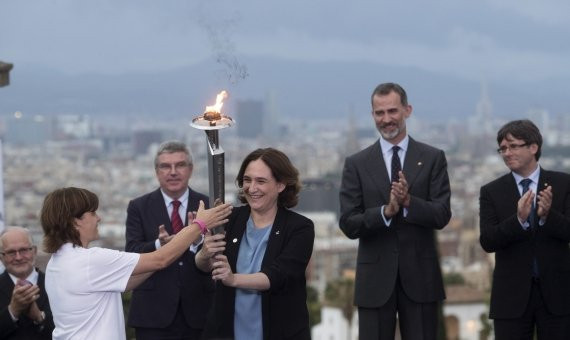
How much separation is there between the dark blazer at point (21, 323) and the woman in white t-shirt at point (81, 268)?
3.65 feet

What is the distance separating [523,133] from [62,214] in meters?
2.76

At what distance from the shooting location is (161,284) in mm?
7211

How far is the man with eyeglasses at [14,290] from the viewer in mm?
6617

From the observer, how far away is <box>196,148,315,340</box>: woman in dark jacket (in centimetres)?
603

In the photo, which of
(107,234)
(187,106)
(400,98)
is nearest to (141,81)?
(187,106)

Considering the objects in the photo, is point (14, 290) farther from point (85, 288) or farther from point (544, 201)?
point (544, 201)

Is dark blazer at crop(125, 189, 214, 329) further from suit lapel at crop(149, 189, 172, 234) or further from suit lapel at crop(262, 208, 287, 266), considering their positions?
suit lapel at crop(262, 208, 287, 266)

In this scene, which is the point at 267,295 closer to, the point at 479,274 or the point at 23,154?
the point at 479,274

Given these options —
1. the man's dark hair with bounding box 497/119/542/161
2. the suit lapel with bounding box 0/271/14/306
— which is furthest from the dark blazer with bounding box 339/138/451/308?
the suit lapel with bounding box 0/271/14/306

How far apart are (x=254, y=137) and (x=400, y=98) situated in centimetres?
15553

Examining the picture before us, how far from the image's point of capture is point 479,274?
107750mm

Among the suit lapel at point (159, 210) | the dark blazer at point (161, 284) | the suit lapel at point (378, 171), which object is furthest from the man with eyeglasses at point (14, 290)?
the suit lapel at point (378, 171)

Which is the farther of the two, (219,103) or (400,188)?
(400,188)

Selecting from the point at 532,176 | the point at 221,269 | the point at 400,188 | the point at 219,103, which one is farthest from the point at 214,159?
the point at 532,176
